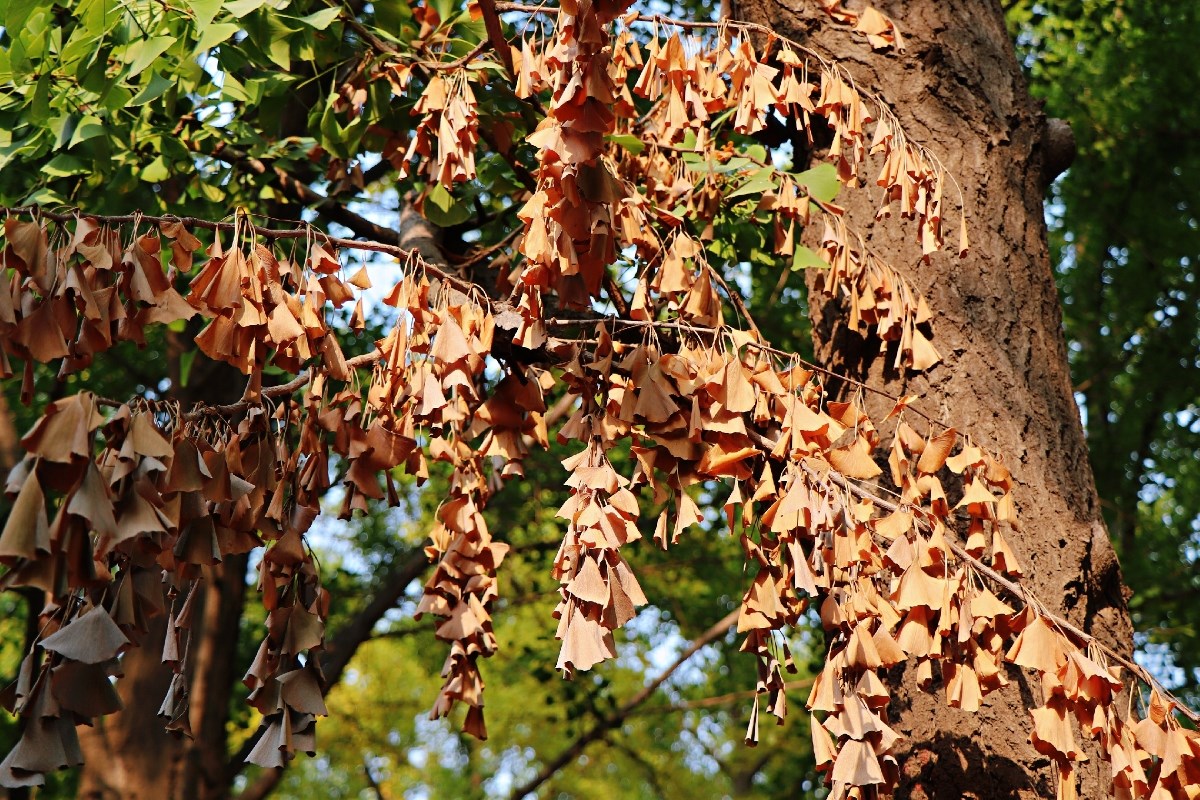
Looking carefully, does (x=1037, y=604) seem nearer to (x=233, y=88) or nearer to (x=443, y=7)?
(x=443, y=7)

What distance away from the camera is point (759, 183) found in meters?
2.79

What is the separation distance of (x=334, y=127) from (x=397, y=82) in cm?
24

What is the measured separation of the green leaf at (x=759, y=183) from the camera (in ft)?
9.11

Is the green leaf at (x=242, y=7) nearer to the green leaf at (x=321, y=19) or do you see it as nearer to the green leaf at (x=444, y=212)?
the green leaf at (x=321, y=19)

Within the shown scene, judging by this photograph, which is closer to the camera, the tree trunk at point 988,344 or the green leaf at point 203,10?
the green leaf at point 203,10

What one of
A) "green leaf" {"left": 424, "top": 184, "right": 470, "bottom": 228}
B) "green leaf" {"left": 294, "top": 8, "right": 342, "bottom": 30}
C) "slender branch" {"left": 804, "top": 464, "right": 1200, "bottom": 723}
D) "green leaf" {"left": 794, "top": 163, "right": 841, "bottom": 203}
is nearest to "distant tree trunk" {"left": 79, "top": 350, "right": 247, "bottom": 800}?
"green leaf" {"left": 424, "top": 184, "right": 470, "bottom": 228}

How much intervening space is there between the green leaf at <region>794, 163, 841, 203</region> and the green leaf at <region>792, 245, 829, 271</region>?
0.15 metres

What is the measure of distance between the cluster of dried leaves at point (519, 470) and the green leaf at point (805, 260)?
492mm

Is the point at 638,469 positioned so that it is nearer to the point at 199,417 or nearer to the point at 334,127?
the point at 199,417

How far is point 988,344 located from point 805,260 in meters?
0.52

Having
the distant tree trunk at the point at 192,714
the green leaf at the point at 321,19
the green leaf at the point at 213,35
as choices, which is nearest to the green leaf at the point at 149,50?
the green leaf at the point at 213,35

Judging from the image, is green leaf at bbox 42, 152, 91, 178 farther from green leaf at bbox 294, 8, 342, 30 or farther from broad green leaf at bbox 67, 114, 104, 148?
green leaf at bbox 294, 8, 342, 30

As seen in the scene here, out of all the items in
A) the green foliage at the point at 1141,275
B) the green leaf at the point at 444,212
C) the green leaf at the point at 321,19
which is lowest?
the green leaf at the point at 444,212

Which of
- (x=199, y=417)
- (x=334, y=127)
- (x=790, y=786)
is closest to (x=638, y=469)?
(x=199, y=417)
